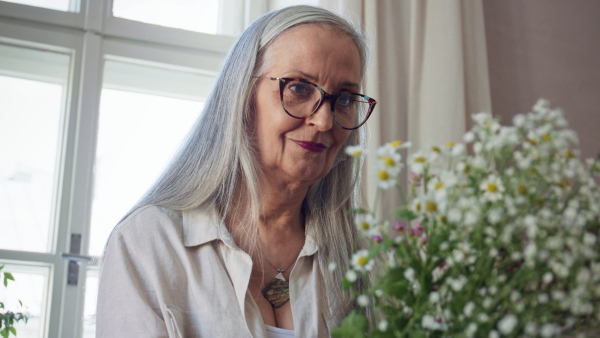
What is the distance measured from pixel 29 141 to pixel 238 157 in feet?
4.09

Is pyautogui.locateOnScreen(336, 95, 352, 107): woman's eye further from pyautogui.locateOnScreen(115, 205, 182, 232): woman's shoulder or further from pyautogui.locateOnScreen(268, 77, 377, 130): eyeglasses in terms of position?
pyautogui.locateOnScreen(115, 205, 182, 232): woman's shoulder

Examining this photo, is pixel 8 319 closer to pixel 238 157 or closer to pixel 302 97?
pixel 238 157

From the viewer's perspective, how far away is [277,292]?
1435mm

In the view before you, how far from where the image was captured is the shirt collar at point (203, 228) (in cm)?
140

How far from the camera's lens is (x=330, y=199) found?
163 centimetres

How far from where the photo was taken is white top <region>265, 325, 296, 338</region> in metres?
1.35

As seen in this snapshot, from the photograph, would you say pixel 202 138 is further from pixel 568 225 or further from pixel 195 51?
pixel 195 51

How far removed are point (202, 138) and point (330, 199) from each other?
32 centimetres

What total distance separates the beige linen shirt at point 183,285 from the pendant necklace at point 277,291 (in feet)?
0.06

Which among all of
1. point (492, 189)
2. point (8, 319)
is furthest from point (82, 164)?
point (492, 189)

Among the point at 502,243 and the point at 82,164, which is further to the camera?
the point at 82,164

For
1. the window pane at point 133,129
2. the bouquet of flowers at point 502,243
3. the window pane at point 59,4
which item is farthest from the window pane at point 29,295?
the bouquet of flowers at point 502,243

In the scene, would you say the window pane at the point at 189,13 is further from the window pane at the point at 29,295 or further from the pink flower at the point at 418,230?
the pink flower at the point at 418,230

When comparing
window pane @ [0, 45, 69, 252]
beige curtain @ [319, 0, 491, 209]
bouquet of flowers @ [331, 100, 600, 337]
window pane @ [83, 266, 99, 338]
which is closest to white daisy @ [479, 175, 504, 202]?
bouquet of flowers @ [331, 100, 600, 337]
